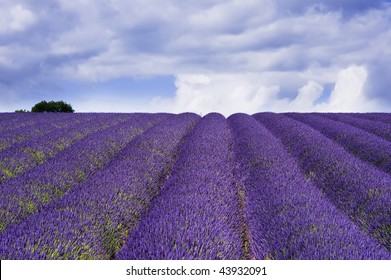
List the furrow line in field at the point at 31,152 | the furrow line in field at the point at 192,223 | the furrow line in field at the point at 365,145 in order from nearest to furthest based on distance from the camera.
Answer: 1. the furrow line in field at the point at 192,223
2. the furrow line in field at the point at 31,152
3. the furrow line in field at the point at 365,145

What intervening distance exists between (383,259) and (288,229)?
Answer: 875 millimetres

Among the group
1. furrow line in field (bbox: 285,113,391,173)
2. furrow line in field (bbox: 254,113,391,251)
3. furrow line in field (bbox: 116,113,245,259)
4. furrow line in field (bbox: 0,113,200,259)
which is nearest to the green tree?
furrow line in field (bbox: 285,113,391,173)

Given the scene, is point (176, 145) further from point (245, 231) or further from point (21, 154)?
point (245, 231)

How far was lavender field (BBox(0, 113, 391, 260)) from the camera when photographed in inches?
132

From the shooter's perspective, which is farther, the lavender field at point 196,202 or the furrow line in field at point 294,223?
the lavender field at point 196,202

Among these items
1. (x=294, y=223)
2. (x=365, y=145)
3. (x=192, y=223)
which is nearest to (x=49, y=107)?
(x=365, y=145)

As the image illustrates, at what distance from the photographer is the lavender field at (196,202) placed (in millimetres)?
3365

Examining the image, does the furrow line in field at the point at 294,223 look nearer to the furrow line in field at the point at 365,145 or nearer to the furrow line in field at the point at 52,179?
the furrow line in field at the point at 365,145

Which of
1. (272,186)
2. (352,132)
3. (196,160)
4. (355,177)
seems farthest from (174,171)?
(352,132)

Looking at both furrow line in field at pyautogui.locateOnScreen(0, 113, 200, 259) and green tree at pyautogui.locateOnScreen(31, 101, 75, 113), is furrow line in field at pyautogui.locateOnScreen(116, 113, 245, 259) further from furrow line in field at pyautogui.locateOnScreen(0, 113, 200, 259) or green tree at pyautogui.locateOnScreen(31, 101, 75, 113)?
green tree at pyautogui.locateOnScreen(31, 101, 75, 113)

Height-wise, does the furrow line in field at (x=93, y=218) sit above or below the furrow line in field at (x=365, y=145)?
below

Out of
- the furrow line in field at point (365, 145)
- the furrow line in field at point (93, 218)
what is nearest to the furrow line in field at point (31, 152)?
the furrow line in field at point (93, 218)

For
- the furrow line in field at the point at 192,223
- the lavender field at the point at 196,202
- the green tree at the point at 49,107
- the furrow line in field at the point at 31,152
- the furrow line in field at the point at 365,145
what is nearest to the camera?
the furrow line in field at the point at 192,223

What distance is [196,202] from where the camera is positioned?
4.45 metres
